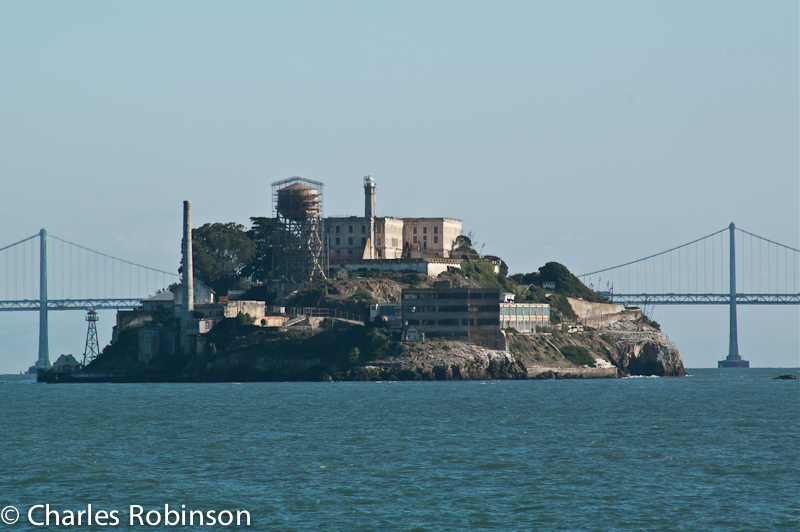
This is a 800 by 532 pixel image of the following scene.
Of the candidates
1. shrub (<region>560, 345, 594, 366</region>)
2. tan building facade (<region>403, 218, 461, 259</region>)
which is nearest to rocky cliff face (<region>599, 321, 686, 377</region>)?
shrub (<region>560, 345, 594, 366</region>)

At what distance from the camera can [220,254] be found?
177m

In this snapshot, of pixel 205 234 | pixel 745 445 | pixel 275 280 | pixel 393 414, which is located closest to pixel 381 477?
pixel 745 445

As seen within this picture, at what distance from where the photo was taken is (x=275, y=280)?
162250 mm

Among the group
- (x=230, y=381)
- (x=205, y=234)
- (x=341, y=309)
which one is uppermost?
(x=205, y=234)

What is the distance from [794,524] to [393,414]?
4748 cm

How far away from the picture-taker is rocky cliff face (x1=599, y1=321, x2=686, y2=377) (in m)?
170

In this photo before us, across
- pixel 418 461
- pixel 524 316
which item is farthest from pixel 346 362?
pixel 418 461

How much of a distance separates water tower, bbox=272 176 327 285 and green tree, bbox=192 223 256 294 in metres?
14.6

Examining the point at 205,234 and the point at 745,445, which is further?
the point at 205,234

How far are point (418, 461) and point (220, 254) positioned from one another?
→ 122 m

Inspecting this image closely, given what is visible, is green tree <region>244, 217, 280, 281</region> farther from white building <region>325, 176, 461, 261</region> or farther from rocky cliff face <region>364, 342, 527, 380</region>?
rocky cliff face <region>364, 342, 527, 380</region>

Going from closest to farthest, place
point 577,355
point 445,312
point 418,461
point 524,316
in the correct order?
1. point 418,461
2. point 445,312
3. point 577,355
4. point 524,316

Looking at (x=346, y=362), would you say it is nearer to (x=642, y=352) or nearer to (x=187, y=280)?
(x=187, y=280)

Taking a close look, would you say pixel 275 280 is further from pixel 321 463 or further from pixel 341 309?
pixel 321 463
